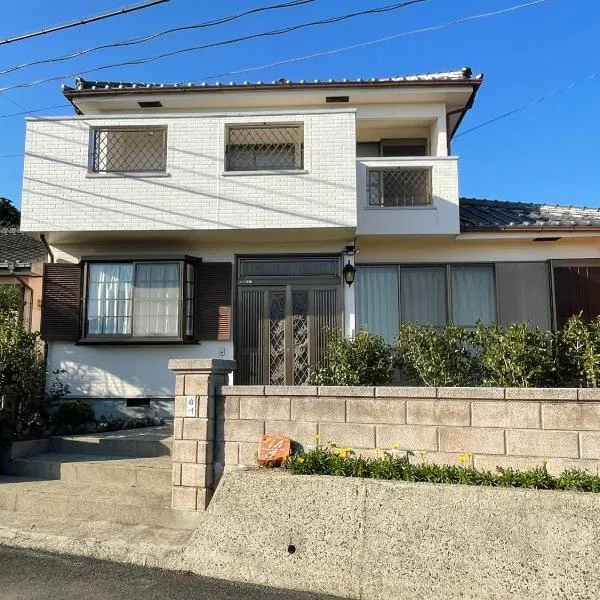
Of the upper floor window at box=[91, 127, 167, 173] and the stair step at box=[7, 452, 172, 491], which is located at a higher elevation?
the upper floor window at box=[91, 127, 167, 173]

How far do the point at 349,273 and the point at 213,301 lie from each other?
7.93ft

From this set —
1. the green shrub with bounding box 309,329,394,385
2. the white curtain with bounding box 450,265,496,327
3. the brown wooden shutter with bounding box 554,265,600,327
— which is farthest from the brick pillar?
the brown wooden shutter with bounding box 554,265,600,327

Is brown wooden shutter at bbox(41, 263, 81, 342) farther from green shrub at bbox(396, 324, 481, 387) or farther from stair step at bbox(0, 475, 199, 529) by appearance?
green shrub at bbox(396, 324, 481, 387)

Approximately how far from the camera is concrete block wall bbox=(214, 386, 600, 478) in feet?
15.5

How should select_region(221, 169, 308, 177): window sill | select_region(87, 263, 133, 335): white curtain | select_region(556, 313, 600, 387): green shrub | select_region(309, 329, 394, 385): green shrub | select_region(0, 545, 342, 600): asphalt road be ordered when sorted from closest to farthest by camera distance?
select_region(0, 545, 342, 600): asphalt road → select_region(556, 313, 600, 387): green shrub → select_region(309, 329, 394, 385): green shrub → select_region(221, 169, 308, 177): window sill → select_region(87, 263, 133, 335): white curtain

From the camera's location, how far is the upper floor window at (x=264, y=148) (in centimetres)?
974

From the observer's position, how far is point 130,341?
30.8 ft

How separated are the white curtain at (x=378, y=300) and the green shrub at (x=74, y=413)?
15.6 feet

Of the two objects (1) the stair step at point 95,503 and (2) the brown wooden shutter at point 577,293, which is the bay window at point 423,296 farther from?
(1) the stair step at point 95,503

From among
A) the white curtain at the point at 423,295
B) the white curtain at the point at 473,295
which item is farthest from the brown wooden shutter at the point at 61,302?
the white curtain at the point at 473,295

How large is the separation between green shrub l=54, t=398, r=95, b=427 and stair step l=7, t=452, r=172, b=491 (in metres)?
1.65

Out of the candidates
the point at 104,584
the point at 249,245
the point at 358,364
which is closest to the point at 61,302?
the point at 249,245

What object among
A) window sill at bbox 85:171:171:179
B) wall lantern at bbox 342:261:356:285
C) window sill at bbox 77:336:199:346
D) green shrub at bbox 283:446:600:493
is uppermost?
window sill at bbox 85:171:171:179

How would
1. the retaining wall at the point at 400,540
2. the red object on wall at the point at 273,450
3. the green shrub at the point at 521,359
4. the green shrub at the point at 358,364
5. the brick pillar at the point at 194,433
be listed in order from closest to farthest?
1. the retaining wall at the point at 400,540
2. the red object on wall at the point at 273,450
3. the brick pillar at the point at 194,433
4. the green shrub at the point at 521,359
5. the green shrub at the point at 358,364
